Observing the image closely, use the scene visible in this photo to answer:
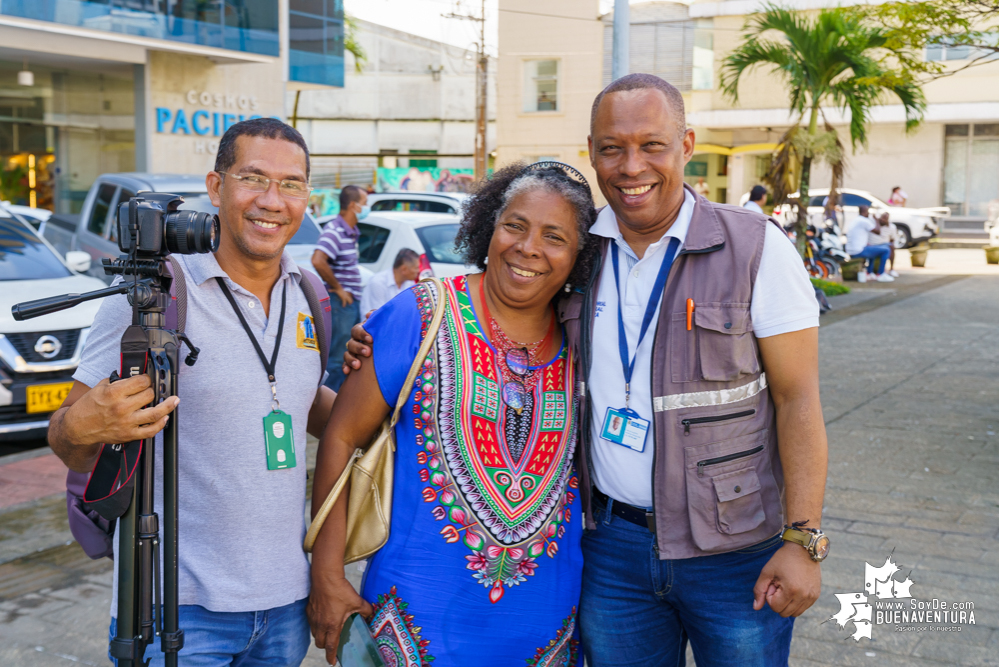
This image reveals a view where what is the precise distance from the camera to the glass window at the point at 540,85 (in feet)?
100.0

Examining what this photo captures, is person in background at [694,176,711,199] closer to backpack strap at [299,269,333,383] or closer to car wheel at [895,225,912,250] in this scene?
car wheel at [895,225,912,250]

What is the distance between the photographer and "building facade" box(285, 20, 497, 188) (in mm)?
39219

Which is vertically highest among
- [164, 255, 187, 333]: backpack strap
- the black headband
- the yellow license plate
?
the black headband

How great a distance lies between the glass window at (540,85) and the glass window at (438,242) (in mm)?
21757

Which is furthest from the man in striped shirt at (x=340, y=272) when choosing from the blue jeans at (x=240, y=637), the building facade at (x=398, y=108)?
the building facade at (x=398, y=108)

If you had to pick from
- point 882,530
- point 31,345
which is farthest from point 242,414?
point 31,345

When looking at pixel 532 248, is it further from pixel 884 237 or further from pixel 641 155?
pixel 884 237

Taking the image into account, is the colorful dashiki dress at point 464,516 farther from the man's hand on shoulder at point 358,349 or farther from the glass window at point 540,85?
the glass window at point 540,85

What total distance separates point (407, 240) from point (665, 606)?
7.54m

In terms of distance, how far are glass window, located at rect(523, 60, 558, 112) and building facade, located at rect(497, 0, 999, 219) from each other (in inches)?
9.3

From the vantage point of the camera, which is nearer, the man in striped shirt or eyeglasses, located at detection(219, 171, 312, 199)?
eyeglasses, located at detection(219, 171, 312, 199)

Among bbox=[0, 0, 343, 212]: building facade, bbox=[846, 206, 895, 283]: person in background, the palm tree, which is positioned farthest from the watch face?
bbox=[846, 206, 895, 283]: person in background

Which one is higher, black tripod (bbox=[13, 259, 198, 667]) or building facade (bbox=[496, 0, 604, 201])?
building facade (bbox=[496, 0, 604, 201])

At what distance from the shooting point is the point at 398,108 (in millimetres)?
40344
